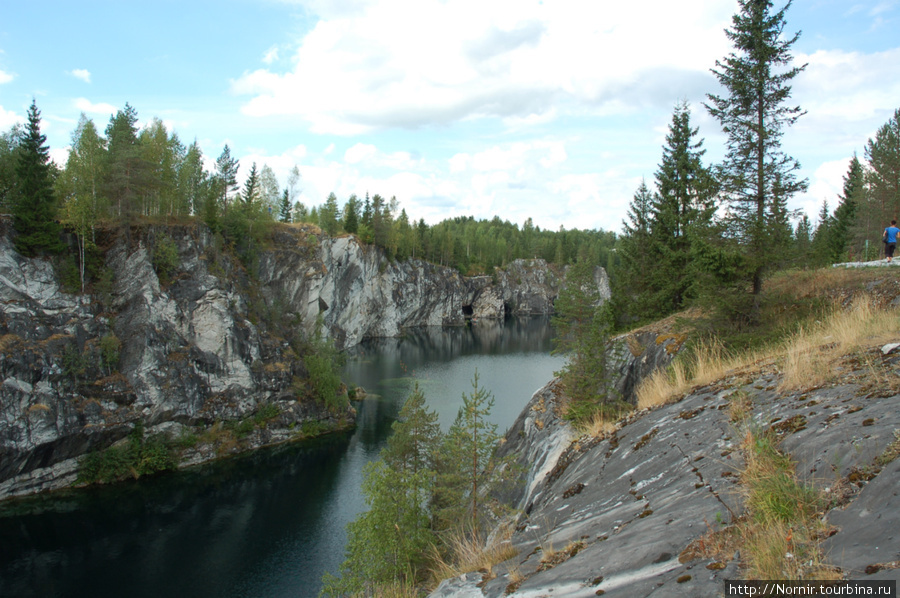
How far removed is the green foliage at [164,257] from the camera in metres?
40.3

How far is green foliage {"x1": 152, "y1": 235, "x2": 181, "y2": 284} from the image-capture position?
40.3 m

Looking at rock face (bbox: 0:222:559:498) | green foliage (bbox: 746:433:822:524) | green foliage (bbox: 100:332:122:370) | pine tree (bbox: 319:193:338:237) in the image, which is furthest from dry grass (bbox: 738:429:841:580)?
pine tree (bbox: 319:193:338:237)

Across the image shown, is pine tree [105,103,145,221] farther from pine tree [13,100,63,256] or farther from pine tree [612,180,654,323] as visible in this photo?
pine tree [612,180,654,323]

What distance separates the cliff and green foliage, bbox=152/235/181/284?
136 ft

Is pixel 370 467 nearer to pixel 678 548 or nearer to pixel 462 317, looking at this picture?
pixel 678 548

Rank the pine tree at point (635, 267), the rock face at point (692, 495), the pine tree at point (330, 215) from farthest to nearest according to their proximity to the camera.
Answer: the pine tree at point (330, 215), the pine tree at point (635, 267), the rock face at point (692, 495)

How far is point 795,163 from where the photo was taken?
12133mm

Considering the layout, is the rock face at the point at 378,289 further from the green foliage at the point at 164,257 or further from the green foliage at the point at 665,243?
the green foliage at the point at 665,243

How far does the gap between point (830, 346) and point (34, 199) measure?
4398 centimetres

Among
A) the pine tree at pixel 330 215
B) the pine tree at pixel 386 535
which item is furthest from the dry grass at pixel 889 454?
the pine tree at pixel 330 215

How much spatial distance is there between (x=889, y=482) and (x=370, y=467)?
14896 mm

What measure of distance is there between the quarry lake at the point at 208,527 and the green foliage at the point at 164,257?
16076mm

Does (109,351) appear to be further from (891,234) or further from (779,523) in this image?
(891,234)

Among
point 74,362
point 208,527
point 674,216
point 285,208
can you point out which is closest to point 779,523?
point 674,216
